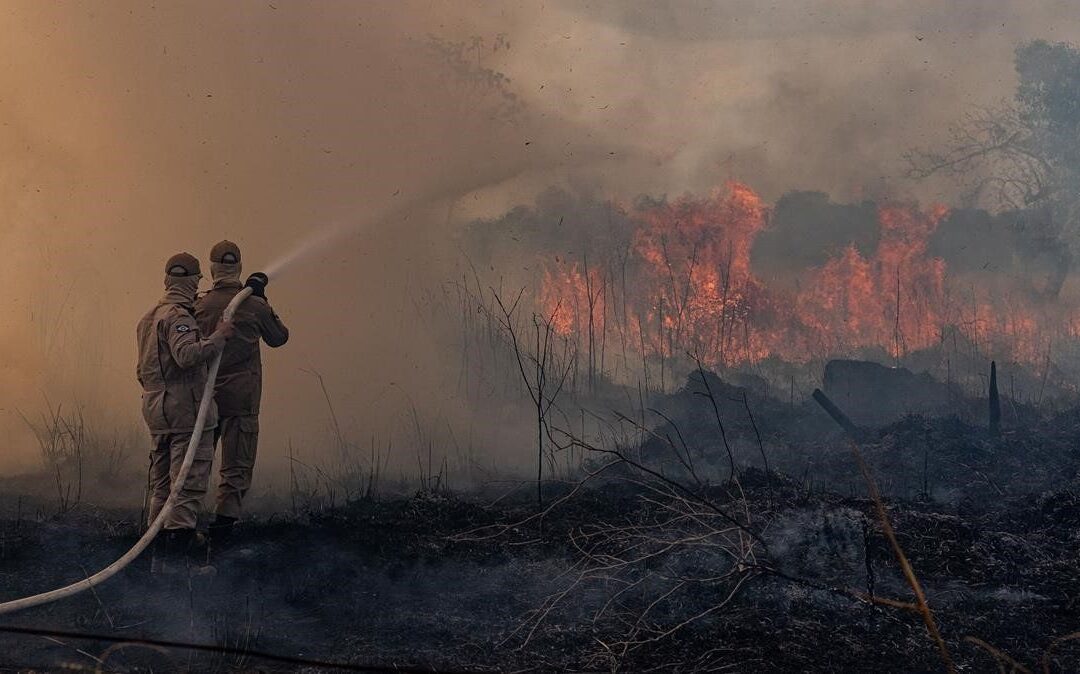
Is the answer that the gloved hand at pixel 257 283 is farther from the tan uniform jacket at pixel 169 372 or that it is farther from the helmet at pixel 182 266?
the tan uniform jacket at pixel 169 372

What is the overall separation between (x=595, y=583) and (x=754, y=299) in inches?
471

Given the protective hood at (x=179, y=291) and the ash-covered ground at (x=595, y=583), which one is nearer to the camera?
the ash-covered ground at (x=595, y=583)

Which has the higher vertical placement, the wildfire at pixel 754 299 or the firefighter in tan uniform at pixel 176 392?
the wildfire at pixel 754 299

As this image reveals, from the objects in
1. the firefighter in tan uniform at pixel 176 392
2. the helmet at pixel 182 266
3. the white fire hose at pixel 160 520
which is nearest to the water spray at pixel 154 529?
the white fire hose at pixel 160 520

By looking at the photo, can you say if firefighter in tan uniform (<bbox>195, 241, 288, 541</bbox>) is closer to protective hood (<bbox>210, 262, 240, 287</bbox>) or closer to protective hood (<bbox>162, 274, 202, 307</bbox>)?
protective hood (<bbox>210, 262, 240, 287</bbox>)

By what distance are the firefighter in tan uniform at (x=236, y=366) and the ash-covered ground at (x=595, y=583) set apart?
2.01ft

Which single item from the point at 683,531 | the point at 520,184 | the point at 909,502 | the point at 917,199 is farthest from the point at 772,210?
the point at 683,531

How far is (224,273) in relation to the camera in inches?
283

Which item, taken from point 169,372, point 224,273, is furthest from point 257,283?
point 169,372

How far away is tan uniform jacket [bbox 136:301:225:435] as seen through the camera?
20.9 feet

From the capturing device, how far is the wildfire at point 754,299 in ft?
52.1

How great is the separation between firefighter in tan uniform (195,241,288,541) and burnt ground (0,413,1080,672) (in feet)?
2.01

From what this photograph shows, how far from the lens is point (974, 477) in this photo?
9.34 metres

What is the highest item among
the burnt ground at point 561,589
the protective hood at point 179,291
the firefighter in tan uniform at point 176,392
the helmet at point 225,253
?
the helmet at point 225,253
